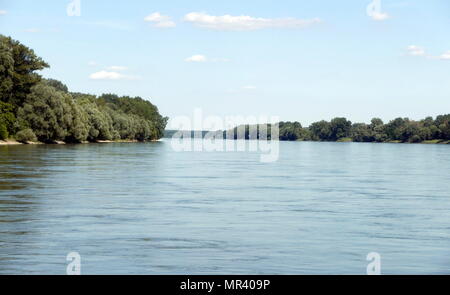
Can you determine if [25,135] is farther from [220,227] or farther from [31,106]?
[220,227]

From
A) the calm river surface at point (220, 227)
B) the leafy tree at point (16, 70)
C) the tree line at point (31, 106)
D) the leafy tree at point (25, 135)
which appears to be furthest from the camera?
the leafy tree at point (16, 70)

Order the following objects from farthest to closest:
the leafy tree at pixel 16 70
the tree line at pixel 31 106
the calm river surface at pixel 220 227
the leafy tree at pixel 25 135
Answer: the leafy tree at pixel 16 70 → the tree line at pixel 31 106 → the leafy tree at pixel 25 135 → the calm river surface at pixel 220 227

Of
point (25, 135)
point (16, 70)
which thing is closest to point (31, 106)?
point (25, 135)

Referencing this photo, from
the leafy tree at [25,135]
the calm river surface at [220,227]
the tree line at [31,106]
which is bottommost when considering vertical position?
the calm river surface at [220,227]

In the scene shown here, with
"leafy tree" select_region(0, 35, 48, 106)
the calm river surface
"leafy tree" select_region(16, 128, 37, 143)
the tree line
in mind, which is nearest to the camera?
the calm river surface

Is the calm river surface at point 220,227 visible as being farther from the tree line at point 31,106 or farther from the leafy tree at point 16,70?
the leafy tree at point 16,70

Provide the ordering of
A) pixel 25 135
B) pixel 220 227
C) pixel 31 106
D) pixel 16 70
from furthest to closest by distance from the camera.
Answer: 1. pixel 16 70
2. pixel 31 106
3. pixel 25 135
4. pixel 220 227

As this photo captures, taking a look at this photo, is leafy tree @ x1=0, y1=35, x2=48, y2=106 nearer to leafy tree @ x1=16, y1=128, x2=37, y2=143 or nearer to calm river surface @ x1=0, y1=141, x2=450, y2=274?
leafy tree @ x1=16, y1=128, x2=37, y2=143

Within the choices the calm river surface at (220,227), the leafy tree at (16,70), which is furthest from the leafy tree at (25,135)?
the calm river surface at (220,227)

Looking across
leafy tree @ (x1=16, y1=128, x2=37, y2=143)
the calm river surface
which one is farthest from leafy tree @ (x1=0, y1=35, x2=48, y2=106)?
the calm river surface

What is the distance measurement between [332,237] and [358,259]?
314 cm

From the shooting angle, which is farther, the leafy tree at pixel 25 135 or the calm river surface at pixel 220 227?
the leafy tree at pixel 25 135

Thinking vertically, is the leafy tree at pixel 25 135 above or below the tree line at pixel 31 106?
below
